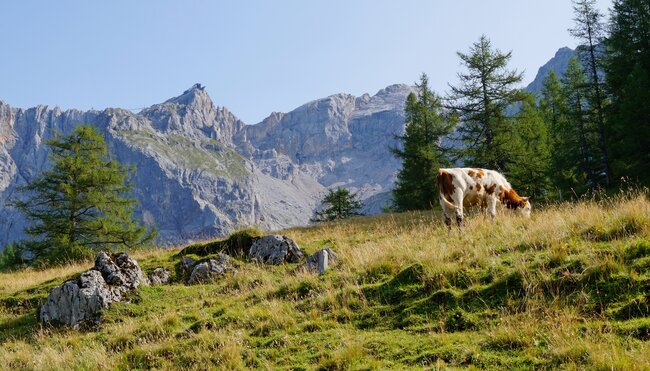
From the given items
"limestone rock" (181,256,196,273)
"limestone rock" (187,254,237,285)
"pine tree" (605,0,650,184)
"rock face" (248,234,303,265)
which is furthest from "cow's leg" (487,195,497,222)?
"pine tree" (605,0,650,184)

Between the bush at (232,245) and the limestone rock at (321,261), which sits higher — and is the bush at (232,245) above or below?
above

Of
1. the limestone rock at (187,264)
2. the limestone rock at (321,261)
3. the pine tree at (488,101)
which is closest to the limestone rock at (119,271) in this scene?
the limestone rock at (187,264)

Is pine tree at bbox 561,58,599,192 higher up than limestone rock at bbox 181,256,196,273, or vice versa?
pine tree at bbox 561,58,599,192

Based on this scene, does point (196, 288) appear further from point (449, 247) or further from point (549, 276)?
point (549, 276)

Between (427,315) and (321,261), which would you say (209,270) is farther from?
(427,315)

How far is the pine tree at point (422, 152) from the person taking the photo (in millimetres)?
40938

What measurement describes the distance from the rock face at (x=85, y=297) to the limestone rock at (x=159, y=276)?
184 centimetres

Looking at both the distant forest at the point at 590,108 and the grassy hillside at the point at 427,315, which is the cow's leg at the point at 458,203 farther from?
the distant forest at the point at 590,108

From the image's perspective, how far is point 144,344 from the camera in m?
7.86

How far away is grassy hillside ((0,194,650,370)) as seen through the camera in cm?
543

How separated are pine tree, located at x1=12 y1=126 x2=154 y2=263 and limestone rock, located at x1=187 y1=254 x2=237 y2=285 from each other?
15.9 metres

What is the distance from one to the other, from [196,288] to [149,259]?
19.5 feet

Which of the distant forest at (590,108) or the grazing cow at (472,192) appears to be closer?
the grazing cow at (472,192)

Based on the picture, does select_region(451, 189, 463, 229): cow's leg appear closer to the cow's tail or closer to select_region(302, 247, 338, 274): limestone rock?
the cow's tail
